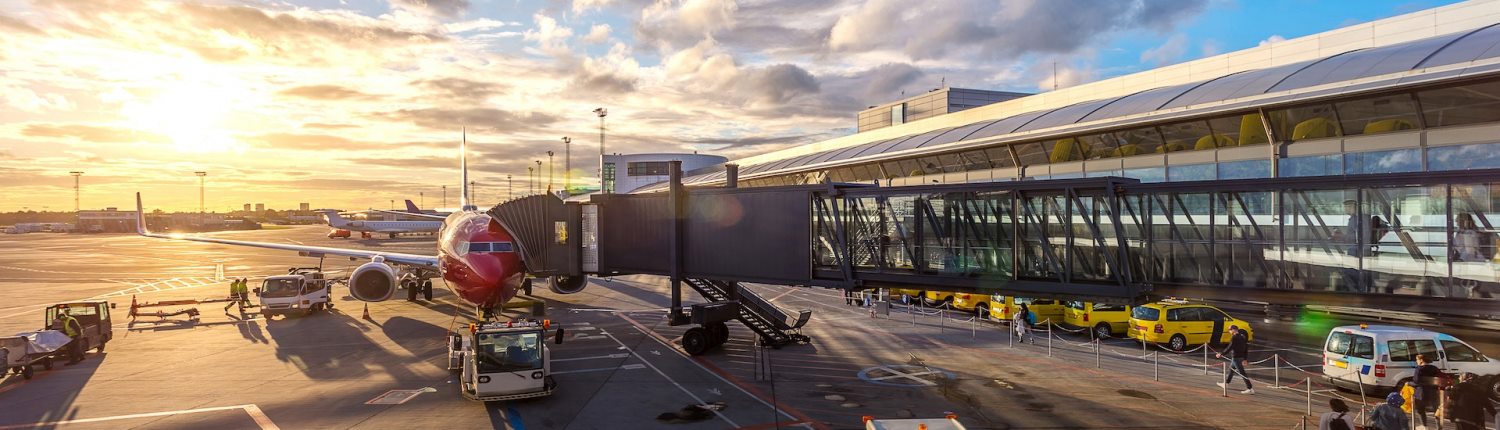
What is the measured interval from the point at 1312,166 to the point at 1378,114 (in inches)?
115

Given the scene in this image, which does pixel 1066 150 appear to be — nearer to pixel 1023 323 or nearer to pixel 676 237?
pixel 1023 323

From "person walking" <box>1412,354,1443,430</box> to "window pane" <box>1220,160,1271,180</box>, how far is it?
39.2ft

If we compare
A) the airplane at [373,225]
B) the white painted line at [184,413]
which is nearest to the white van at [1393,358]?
the white painted line at [184,413]

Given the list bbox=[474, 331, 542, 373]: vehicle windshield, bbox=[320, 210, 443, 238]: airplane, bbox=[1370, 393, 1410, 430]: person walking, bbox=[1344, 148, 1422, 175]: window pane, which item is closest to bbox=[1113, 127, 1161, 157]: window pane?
bbox=[1344, 148, 1422, 175]: window pane

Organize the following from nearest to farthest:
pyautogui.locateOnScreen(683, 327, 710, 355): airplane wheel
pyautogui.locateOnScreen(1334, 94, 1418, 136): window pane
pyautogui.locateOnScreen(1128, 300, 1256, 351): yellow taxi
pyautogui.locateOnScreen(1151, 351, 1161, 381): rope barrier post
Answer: pyautogui.locateOnScreen(1151, 351, 1161, 381): rope barrier post < pyautogui.locateOnScreen(1334, 94, 1418, 136): window pane < pyautogui.locateOnScreen(683, 327, 710, 355): airplane wheel < pyautogui.locateOnScreen(1128, 300, 1256, 351): yellow taxi

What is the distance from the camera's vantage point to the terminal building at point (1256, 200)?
1561 centimetres

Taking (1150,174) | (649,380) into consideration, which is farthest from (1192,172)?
(649,380)

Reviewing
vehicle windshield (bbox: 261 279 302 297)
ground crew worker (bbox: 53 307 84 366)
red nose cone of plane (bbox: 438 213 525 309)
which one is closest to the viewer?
ground crew worker (bbox: 53 307 84 366)

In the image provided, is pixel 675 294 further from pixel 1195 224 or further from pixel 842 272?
pixel 1195 224

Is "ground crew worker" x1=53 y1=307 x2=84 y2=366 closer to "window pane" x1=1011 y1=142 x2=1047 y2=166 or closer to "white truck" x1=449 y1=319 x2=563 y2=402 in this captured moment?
"white truck" x1=449 y1=319 x2=563 y2=402

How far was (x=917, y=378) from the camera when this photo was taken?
74.6ft

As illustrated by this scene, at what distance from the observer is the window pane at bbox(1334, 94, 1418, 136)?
77.5ft

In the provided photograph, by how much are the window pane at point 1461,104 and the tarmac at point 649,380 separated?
925 cm

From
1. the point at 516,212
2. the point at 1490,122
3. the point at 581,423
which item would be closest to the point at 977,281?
the point at 581,423
